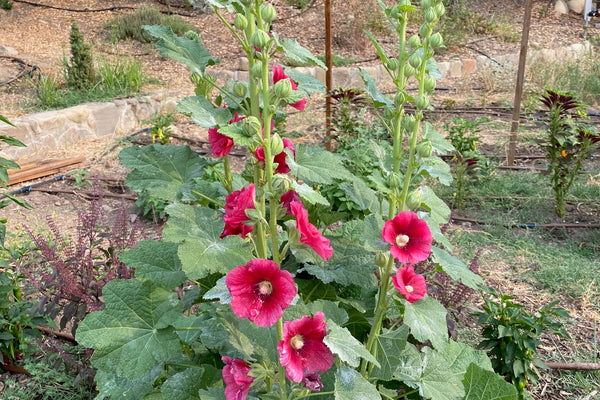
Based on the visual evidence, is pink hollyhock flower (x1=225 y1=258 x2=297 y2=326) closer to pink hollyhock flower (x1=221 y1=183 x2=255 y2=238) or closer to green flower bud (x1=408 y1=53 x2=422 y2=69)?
pink hollyhock flower (x1=221 y1=183 x2=255 y2=238)

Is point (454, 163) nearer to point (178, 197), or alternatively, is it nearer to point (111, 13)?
point (178, 197)

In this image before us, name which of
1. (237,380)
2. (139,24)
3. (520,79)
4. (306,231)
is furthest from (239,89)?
(139,24)

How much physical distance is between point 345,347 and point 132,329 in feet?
1.70

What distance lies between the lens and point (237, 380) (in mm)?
945

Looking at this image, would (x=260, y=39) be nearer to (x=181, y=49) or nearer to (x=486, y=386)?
(x=181, y=49)

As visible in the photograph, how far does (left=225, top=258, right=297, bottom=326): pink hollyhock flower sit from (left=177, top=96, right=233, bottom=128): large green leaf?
1.00 feet

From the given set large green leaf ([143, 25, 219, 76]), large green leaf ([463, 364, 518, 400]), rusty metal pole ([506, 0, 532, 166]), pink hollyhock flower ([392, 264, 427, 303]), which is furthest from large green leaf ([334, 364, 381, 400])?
rusty metal pole ([506, 0, 532, 166])

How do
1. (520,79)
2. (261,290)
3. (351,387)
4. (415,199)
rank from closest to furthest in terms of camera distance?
(261,290) → (351,387) → (415,199) → (520,79)

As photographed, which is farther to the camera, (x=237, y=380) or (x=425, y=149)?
(x=425, y=149)

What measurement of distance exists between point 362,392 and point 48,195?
3.68 meters

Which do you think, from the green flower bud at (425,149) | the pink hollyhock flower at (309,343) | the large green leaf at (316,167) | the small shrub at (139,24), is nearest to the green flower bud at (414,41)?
the green flower bud at (425,149)

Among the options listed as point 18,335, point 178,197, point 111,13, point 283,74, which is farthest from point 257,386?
point 111,13

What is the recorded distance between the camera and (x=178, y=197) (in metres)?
1.23

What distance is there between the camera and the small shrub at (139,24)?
7715 mm
